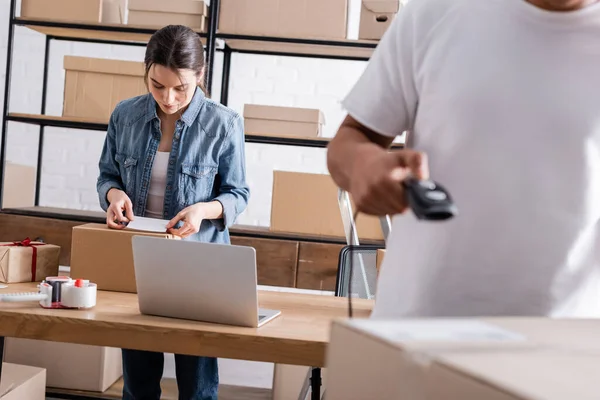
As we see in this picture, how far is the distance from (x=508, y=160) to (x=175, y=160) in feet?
4.80

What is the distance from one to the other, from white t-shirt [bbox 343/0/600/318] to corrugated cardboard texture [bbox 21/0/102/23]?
2659 millimetres

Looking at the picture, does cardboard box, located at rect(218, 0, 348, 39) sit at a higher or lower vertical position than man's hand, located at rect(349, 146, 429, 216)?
higher

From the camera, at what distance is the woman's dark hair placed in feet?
7.12

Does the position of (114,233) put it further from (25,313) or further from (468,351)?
(468,351)

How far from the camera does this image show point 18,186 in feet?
12.2

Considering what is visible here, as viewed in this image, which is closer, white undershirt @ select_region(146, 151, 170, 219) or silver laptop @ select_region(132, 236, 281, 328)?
silver laptop @ select_region(132, 236, 281, 328)

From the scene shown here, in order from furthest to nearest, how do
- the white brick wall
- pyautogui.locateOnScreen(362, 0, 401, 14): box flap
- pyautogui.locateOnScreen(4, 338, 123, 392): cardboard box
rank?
the white brick wall
pyautogui.locateOnScreen(362, 0, 401, 14): box flap
pyautogui.locateOnScreen(4, 338, 123, 392): cardboard box

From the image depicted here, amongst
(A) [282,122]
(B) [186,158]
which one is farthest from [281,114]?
(B) [186,158]

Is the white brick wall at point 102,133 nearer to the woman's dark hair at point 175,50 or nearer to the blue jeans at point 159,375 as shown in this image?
the woman's dark hair at point 175,50

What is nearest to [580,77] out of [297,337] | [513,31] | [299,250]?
[513,31]

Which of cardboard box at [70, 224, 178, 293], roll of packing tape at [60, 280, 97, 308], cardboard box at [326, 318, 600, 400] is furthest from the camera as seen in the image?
cardboard box at [70, 224, 178, 293]

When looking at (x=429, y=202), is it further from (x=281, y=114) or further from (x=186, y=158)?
(x=281, y=114)

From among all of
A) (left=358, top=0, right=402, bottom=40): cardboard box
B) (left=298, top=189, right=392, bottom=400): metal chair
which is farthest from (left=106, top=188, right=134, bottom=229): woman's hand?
(left=358, top=0, right=402, bottom=40): cardboard box

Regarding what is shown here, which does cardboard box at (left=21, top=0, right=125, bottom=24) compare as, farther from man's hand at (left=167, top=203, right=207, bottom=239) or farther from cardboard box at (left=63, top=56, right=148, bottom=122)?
man's hand at (left=167, top=203, right=207, bottom=239)
